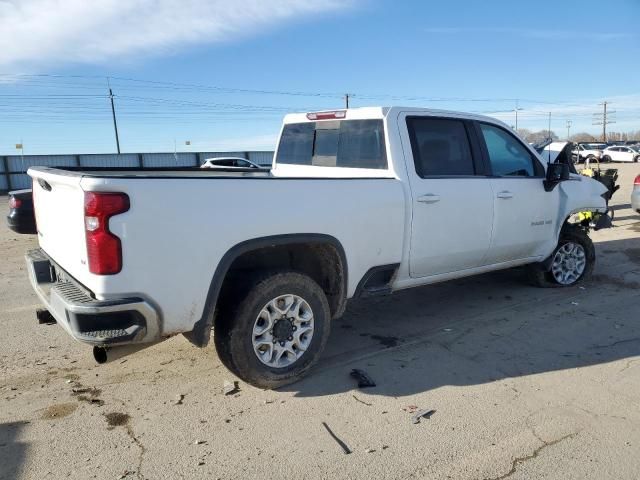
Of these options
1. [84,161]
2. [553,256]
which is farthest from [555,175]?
[84,161]

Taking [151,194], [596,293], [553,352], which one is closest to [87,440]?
[151,194]

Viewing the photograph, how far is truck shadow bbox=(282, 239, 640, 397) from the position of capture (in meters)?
3.95

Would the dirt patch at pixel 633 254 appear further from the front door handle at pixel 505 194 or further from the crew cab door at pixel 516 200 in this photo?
the front door handle at pixel 505 194

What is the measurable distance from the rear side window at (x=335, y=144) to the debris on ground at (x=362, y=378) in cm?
168

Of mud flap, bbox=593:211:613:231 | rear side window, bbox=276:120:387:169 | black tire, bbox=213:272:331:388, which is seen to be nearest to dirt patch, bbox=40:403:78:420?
black tire, bbox=213:272:331:388

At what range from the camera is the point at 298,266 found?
4.08 metres

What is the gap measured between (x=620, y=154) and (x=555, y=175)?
173ft

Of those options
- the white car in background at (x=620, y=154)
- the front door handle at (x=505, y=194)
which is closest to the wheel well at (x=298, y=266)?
the front door handle at (x=505, y=194)

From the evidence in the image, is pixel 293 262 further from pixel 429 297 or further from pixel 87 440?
pixel 429 297

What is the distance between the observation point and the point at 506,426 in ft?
10.6

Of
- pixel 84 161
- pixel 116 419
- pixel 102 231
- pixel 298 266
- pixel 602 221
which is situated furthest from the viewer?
pixel 84 161

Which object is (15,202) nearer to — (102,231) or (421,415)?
(102,231)

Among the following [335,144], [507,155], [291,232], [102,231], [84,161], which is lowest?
[291,232]

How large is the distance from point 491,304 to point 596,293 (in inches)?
54.9
